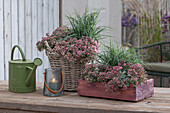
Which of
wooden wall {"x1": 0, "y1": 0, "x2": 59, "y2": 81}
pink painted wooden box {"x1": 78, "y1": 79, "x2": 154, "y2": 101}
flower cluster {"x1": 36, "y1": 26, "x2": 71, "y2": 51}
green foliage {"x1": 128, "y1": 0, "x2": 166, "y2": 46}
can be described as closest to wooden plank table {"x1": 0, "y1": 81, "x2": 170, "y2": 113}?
pink painted wooden box {"x1": 78, "y1": 79, "x2": 154, "y2": 101}

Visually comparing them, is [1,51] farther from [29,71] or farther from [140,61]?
[140,61]

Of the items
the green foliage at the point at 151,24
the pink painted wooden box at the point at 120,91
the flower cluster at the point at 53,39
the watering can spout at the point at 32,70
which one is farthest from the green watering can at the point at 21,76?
the green foliage at the point at 151,24

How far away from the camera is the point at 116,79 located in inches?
46.7

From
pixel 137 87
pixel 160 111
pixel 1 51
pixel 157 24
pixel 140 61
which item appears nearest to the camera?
pixel 160 111

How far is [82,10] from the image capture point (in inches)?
87.7

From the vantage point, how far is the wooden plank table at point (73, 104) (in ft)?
3.54

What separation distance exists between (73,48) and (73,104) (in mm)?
329

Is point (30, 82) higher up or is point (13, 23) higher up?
point (13, 23)

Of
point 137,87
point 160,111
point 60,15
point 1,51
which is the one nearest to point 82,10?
point 60,15

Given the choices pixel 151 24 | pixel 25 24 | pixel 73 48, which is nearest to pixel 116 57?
pixel 73 48

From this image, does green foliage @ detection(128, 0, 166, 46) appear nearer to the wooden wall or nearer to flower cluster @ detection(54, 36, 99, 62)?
the wooden wall

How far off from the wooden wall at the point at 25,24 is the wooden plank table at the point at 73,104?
103 centimetres

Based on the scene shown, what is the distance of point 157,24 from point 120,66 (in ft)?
11.1

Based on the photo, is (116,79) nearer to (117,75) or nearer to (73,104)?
(117,75)
